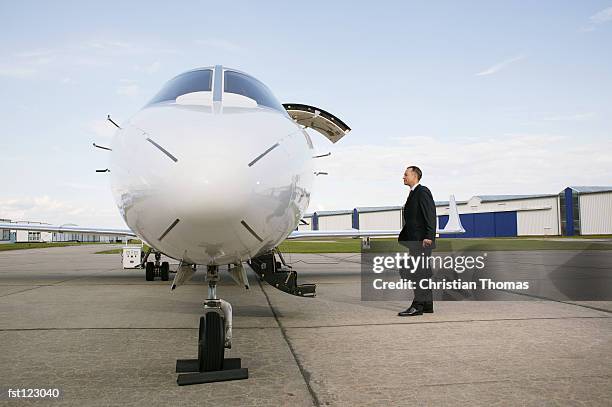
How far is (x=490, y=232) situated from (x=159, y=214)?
56.2m

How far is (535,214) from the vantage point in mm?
49656

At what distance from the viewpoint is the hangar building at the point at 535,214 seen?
1746 inches

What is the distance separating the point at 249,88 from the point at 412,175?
3.25 metres

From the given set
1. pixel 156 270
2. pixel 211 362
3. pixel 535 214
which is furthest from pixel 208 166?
pixel 535 214

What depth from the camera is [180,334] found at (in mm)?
4871

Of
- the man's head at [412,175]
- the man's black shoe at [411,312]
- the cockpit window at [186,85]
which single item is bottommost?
→ the man's black shoe at [411,312]

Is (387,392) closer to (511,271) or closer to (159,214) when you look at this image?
(159,214)

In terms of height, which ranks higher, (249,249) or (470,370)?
(249,249)

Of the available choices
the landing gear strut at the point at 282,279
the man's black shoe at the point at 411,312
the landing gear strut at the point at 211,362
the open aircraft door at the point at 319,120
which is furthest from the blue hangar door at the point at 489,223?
the landing gear strut at the point at 211,362

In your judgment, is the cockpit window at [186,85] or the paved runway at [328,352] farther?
the cockpit window at [186,85]

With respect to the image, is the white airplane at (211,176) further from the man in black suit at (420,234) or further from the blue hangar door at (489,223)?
the blue hangar door at (489,223)

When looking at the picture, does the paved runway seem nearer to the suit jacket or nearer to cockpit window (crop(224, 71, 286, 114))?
the suit jacket

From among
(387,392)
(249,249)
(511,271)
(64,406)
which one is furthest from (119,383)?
(511,271)

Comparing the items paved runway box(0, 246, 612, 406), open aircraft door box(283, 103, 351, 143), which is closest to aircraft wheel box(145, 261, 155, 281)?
paved runway box(0, 246, 612, 406)
